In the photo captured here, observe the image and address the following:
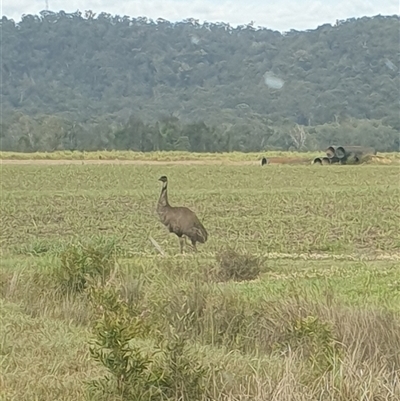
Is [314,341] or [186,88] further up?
[314,341]

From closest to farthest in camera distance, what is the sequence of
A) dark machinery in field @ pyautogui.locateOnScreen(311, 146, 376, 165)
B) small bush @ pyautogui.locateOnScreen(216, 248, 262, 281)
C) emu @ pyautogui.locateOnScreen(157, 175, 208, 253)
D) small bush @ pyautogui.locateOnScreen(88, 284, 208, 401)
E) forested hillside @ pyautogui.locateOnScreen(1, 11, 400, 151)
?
1. small bush @ pyautogui.locateOnScreen(88, 284, 208, 401)
2. small bush @ pyautogui.locateOnScreen(216, 248, 262, 281)
3. emu @ pyautogui.locateOnScreen(157, 175, 208, 253)
4. dark machinery in field @ pyautogui.locateOnScreen(311, 146, 376, 165)
5. forested hillside @ pyautogui.locateOnScreen(1, 11, 400, 151)

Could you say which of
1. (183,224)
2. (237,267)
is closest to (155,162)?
(183,224)

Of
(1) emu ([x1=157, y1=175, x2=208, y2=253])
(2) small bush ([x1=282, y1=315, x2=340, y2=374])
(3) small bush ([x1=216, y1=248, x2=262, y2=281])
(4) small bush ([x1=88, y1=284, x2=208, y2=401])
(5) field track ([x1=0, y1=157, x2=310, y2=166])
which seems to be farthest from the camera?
(5) field track ([x1=0, y1=157, x2=310, y2=166])

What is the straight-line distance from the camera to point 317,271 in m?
11.9

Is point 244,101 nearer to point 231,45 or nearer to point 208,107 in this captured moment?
point 208,107

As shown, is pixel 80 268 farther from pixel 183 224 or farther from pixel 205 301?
pixel 183 224

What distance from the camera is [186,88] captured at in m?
48.8

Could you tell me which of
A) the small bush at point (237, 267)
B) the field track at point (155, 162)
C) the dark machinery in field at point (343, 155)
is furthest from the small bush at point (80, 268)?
the dark machinery in field at point (343, 155)

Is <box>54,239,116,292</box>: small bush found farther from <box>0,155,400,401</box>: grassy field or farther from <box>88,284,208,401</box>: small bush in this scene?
<box>88,284,208,401</box>: small bush

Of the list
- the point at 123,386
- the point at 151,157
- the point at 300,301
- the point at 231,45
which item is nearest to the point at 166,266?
the point at 300,301

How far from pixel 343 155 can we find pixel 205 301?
27182 millimetres

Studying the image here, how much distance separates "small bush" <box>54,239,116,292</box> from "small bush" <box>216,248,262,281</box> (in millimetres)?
1432

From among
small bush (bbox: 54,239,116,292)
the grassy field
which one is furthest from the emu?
small bush (bbox: 54,239,116,292)

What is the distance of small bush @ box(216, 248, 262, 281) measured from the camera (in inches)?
466
